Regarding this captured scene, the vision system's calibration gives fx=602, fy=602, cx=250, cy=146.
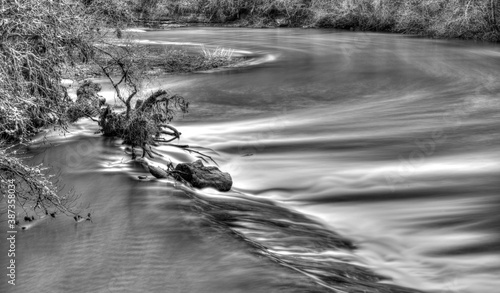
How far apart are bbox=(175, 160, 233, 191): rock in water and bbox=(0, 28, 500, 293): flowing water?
217 millimetres

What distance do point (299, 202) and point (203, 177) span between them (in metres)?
1.53

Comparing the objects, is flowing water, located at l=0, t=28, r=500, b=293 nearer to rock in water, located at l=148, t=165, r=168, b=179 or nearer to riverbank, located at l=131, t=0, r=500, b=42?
rock in water, located at l=148, t=165, r=168, b=179

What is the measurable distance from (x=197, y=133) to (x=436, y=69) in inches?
422

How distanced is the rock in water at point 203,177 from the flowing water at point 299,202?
22 centimetres

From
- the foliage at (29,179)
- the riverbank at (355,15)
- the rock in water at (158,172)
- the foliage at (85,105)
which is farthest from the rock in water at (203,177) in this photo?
the riverbank at (355,15)

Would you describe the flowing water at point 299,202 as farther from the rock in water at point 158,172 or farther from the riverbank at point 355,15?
the riverbank at point 355,15

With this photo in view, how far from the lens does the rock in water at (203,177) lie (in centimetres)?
920

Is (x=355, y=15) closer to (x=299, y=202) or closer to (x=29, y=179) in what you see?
(x=299, y=202)

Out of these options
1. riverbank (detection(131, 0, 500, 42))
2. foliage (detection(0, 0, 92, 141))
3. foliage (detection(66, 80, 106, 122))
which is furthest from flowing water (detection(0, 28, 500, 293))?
riverbank (detection(131, 0, 500, 42))

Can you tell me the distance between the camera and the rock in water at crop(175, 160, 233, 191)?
920 centimetres

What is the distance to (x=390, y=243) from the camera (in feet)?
25.2

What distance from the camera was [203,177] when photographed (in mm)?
9281

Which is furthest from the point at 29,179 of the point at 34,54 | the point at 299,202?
the point at 299,202

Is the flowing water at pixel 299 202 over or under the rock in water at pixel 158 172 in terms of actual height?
under
